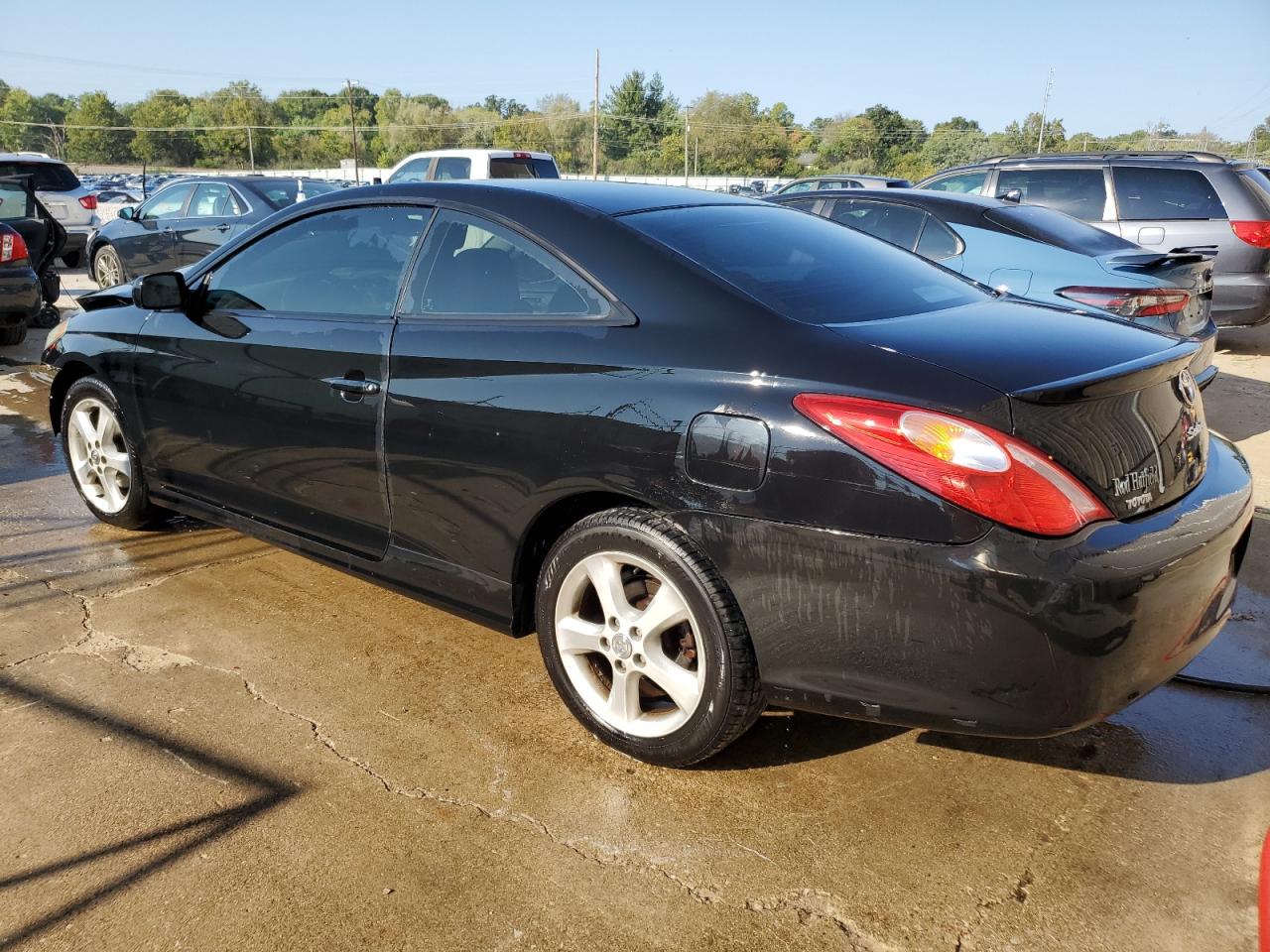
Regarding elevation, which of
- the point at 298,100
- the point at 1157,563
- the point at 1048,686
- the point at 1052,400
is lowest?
the point at 1048,686

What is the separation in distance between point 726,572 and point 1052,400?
2.74 feet

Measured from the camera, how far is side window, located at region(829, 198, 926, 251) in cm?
654

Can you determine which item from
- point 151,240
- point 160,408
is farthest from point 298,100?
point 160,408

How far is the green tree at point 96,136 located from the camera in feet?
292

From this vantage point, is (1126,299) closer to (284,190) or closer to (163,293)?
(163,293)

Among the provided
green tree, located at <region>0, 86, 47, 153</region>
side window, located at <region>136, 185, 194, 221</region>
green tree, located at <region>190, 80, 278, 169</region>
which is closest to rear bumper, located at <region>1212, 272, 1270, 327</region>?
side window, located at <region>136, 185, 194, 221</region>

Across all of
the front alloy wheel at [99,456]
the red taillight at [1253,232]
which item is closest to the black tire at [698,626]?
the front alloy wheel at [99,456]

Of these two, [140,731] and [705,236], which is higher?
[705,236]

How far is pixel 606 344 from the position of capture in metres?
2.64

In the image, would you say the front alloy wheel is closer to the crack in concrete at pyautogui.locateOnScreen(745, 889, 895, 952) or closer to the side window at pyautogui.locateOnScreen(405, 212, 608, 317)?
the side window at pyautogui.locateOnScreen(405, 212, 608, 317)

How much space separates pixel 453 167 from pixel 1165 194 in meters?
8.69

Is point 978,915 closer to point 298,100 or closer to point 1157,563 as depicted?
point 1157,563

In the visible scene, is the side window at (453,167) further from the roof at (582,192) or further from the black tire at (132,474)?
the roof at (582,192)

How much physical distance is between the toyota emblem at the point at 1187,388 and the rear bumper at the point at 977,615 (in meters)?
0.30
